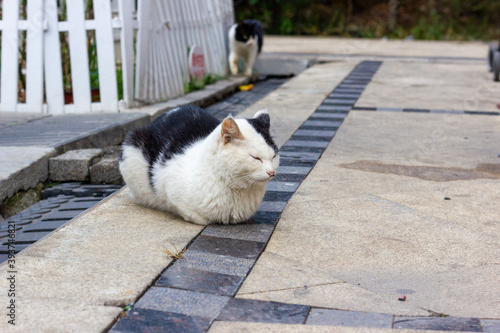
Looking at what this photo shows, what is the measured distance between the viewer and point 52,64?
5922 mm

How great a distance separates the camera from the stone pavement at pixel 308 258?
2.30 meters

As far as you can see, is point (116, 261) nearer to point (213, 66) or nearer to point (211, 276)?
point (211, 276)

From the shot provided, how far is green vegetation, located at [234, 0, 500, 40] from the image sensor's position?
17.5m

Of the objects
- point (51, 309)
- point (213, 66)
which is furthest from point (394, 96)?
point (51, 309)

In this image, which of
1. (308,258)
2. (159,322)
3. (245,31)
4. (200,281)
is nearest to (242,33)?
(245,31)

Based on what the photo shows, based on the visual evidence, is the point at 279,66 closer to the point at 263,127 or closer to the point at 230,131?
the point at 263,127

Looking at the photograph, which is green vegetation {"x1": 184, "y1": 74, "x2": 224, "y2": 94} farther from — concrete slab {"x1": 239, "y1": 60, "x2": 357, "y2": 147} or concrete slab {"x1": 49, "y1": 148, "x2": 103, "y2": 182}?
concrete slab {"x1": 49, "y1": 148, "x2": 103, "y2": 182}

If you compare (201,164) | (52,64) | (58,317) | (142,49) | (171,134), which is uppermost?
(142,49)

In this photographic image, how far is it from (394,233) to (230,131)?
41.8 inches

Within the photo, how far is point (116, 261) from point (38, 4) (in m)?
3.87

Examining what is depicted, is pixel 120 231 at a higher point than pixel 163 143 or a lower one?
lower

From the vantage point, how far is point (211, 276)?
8.64 feet

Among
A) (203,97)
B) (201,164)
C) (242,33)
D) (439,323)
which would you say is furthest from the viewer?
(242,33)

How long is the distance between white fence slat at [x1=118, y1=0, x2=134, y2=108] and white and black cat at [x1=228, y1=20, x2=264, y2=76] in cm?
311
